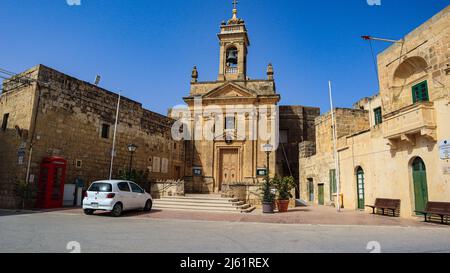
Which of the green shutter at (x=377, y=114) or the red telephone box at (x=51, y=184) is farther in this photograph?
the green shutter at (x=377, y=114)

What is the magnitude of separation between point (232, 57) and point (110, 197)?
1603cm

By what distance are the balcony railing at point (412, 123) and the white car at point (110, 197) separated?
11382mm

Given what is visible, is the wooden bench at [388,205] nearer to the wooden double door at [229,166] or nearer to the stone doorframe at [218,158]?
the stone doorframe at [218,158]

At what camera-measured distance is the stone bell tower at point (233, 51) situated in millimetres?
23375

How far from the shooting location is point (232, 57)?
23406mm

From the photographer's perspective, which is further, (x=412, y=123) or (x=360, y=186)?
(x=360, y=186)

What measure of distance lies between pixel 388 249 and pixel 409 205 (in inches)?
304

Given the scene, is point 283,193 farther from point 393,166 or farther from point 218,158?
point 218,158

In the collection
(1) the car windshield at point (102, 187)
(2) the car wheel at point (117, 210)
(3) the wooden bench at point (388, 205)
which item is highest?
(1) the car windshield at point (102, 187)

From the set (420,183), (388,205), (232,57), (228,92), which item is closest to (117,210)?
(388,205)

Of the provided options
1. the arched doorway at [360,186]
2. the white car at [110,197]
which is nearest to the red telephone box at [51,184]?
the white car at [110,197]

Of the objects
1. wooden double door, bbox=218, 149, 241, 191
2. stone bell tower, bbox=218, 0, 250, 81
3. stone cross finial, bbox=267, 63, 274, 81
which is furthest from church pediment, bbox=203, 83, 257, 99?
wooden double door, bbox=218, 149, 241, 191

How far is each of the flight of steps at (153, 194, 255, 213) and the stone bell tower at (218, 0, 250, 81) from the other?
37.2ft

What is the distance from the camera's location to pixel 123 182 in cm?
1182
